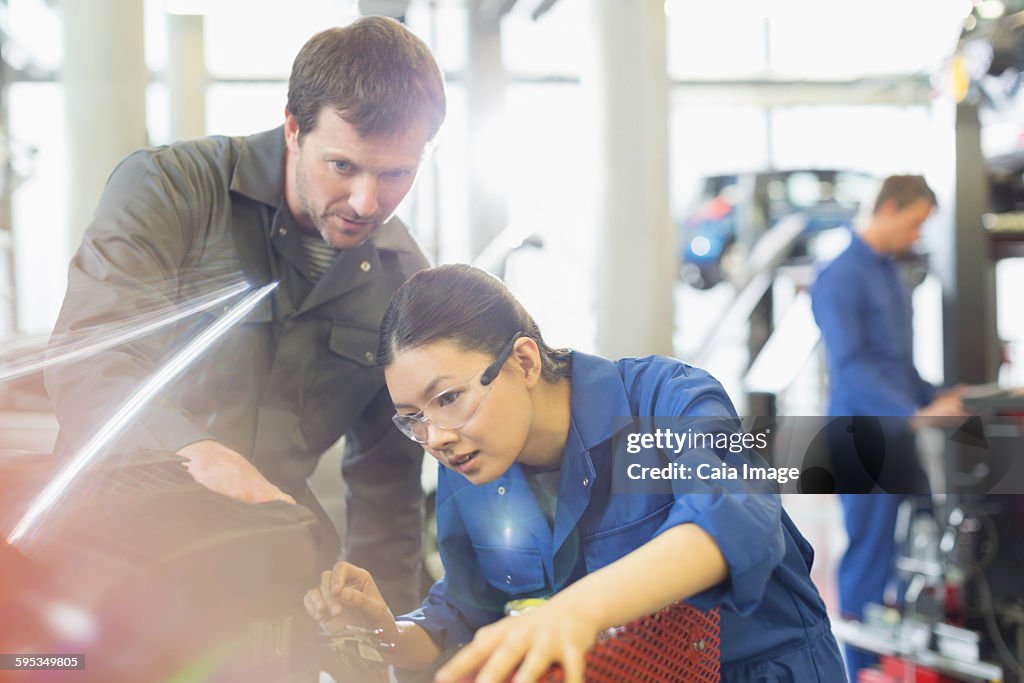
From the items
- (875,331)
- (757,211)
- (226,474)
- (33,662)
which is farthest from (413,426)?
(757,211)

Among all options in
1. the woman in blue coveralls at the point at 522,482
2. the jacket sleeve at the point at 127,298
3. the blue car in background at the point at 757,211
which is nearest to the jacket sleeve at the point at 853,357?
the blue car in background at the point at 757,211

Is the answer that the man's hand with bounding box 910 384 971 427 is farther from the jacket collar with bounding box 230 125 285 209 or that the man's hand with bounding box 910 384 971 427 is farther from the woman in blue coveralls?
the jacket collar with bounding box 230 125 285 209

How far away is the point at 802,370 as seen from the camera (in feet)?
4.19

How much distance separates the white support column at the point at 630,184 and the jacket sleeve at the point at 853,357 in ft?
1.09

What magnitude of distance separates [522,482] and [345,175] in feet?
1.06

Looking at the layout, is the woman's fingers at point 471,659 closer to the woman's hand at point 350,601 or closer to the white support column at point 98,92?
the woman's hand at point 350,601

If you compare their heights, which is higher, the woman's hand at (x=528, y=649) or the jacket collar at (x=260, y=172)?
the jacket collar at (x=260, y=172)

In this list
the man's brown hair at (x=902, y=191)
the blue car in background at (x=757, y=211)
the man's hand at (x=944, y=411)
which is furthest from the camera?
the man's brown hair at (x=902, y=191)

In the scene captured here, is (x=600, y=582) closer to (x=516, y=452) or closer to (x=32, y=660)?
(x=516, y=452)

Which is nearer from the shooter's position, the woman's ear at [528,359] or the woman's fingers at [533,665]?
the woman's fingers at [533,665]

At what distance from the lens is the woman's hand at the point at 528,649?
0.57 metres

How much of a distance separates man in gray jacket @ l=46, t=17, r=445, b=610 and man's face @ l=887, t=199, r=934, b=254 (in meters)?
0.93

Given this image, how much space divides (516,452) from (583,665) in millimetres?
246

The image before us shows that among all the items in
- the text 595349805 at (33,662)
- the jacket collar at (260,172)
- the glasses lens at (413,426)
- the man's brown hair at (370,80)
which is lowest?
the text 595349805 at (33,662)
